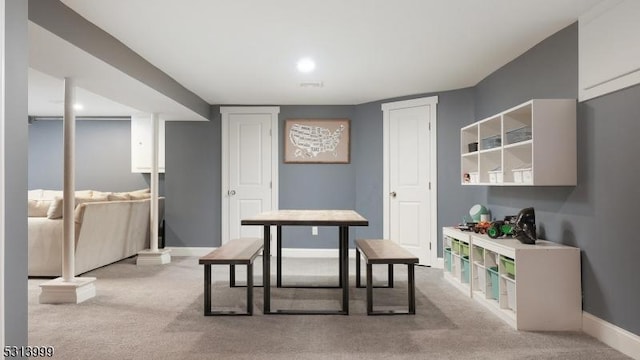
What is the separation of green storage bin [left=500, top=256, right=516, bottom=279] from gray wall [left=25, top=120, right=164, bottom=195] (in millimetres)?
6007

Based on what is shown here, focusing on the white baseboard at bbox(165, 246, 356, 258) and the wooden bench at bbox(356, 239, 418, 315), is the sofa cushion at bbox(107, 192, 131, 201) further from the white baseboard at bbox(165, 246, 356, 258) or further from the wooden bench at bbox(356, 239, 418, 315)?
the wooden bench at bbox(356, 239, 418, 315)

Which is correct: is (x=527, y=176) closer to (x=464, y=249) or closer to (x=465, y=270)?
(x=464, y=249)

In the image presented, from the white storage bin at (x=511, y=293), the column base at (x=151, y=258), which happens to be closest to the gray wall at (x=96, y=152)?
the column base at (x=151, y=258)

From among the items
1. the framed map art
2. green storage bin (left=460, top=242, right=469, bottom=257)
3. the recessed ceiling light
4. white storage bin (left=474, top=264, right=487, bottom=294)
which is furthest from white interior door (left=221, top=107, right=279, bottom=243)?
white storage bin (left=474, top=264, right=487, bottom=294)

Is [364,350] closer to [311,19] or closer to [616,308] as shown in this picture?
[616,308]

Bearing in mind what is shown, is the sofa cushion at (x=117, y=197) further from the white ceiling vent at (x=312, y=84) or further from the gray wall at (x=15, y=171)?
the gray wall at (x=15, y=171)

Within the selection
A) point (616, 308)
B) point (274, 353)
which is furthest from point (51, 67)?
point (616, 308)

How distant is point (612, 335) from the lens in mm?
2504

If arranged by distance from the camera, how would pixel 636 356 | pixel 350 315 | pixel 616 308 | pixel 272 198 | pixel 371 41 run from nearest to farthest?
pixel 636 356, pixel 616 308, pixel 350 315, pixel 371 41, pixel 272 198

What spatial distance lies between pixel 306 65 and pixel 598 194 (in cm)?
264

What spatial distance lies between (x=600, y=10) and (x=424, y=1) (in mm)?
1136

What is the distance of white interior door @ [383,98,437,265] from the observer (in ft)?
16.9

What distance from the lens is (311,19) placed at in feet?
9.46

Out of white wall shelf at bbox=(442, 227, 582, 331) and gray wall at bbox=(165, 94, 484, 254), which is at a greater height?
gray wall at bbox=(165, 94, 484, 254)
